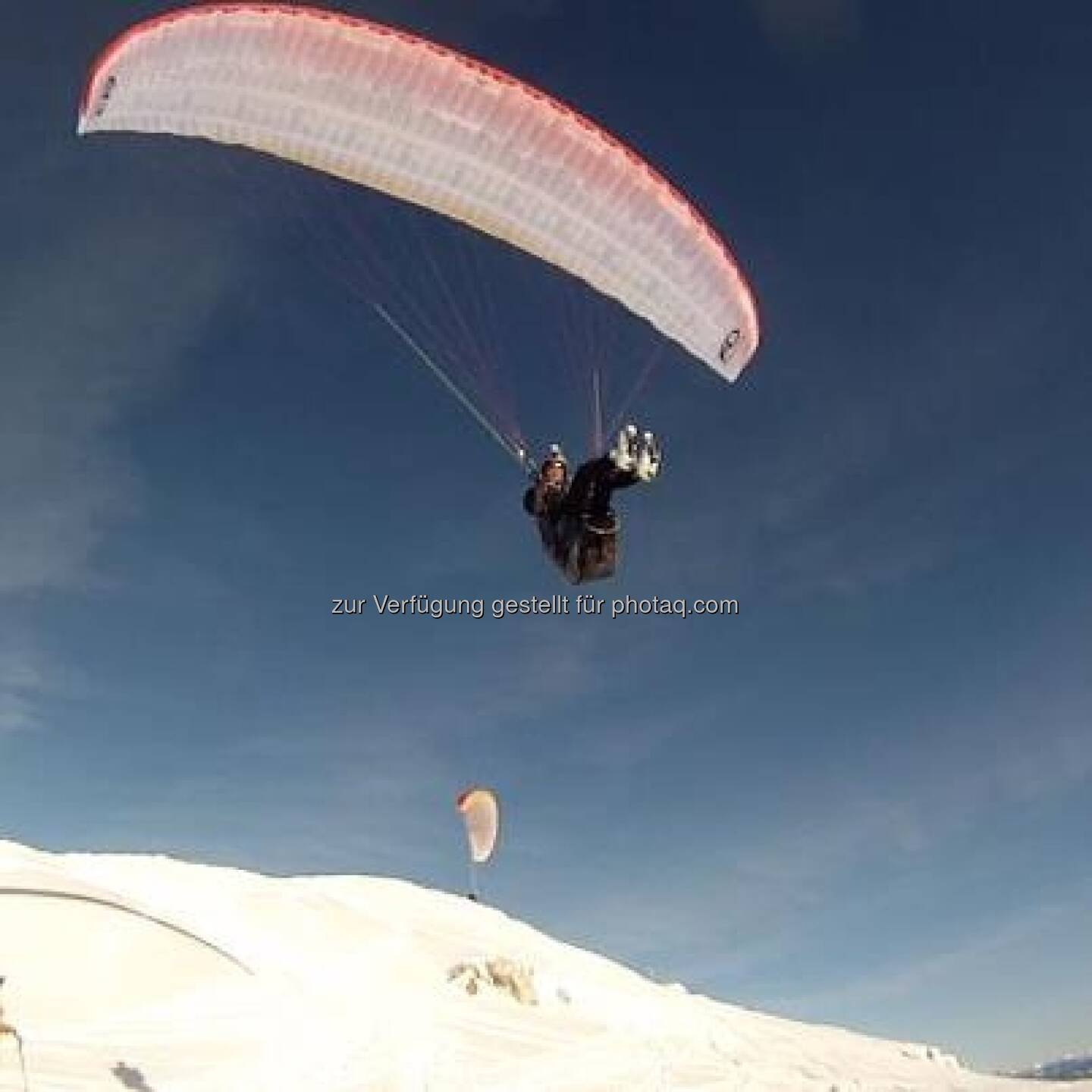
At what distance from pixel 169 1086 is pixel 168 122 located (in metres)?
13.8

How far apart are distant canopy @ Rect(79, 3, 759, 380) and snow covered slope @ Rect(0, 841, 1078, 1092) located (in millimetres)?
13245

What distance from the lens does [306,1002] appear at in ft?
75.7

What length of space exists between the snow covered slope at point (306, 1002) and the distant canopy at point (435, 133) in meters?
13.2

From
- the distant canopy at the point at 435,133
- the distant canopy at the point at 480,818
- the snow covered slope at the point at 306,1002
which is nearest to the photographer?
the distant canopy at the point at 435,133

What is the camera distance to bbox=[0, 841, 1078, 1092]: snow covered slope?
19031mm

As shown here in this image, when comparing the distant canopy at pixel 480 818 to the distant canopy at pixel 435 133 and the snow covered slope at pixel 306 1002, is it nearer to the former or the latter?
the snow covered slope at pixel 306 1002

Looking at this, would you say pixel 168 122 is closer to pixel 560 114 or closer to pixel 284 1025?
pixel 560 114

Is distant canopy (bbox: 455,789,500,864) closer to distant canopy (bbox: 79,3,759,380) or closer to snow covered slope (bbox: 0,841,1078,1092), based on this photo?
snow covered slope (bbox: 0,841,1078,1092)

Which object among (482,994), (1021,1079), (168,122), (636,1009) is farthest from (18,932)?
(1021,1079)

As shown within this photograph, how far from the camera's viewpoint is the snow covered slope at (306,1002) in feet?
62.4

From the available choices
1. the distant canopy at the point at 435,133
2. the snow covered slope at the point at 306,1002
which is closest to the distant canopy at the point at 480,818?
the snow covered slope at the point at 306,1002

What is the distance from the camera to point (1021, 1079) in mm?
46594

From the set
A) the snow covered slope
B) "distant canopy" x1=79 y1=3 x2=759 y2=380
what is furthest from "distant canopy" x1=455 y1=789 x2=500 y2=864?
"distant canopy" x1=79 y1=3 x2=759 y2=380

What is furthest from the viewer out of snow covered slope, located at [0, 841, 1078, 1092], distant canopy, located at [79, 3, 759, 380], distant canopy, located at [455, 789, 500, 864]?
distant canopy, located at [455, 789, 500, 864]
